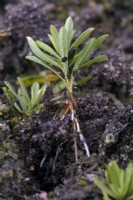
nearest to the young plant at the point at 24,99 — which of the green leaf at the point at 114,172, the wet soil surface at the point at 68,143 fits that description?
the wet soil surface at the point at 68,143

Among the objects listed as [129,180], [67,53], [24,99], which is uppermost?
[67,53]

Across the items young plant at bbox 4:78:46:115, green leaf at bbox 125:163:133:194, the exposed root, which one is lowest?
green leaf at bbox 125:163:133:194

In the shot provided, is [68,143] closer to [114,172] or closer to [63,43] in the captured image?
[114,172]

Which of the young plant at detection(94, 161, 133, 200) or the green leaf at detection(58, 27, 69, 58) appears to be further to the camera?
the green leaf at detection(58, 27, 69, 58)

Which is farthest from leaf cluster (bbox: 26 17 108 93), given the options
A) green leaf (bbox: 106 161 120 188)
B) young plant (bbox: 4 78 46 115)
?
green leaf (bbox: 106 161 120 188)

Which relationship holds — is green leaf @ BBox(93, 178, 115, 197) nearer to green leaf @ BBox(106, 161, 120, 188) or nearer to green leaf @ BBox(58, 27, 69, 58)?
green leaf @ BBox(106, 161, 120, 188)

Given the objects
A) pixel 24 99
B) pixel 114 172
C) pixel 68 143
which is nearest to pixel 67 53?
Answer: pixel 24 99

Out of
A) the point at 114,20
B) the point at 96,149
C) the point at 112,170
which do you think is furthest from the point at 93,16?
the point at 112,170

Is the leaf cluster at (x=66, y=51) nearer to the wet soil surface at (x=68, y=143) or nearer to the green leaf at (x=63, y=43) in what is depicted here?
the green leaf at (x=63, y=43)

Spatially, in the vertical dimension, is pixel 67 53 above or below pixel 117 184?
above
